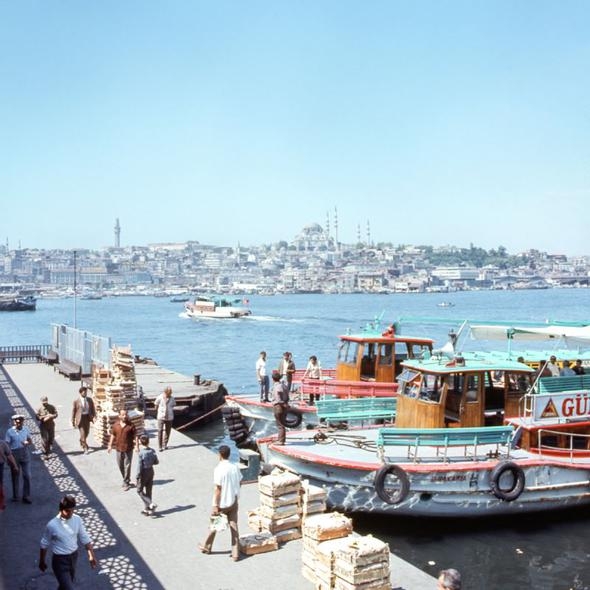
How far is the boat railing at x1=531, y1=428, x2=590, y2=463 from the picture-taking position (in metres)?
16.8

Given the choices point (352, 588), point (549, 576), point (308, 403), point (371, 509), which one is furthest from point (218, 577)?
point (308, 403)

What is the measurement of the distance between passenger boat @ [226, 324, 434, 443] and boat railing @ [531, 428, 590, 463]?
5.26 meters

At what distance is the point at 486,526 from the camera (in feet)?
53.1

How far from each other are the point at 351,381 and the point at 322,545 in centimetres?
1226

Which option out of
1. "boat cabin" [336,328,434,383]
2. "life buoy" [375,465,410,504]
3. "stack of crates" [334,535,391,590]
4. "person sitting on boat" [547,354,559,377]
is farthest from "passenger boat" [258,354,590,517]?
"stack of crates" [334,535,391,590]

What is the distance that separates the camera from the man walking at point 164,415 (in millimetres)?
18250

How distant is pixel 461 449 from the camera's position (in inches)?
649

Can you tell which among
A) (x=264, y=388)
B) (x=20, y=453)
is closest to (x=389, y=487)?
(x=20, y=453)

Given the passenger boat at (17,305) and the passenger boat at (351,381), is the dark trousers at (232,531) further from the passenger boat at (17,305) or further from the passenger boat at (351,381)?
the passenger boat at (17,305)

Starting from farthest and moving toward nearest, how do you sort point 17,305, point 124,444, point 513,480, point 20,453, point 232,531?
1. point 17,305
2. point 513,480
3. point 124,444
4. point 20,453
5. point 232,531

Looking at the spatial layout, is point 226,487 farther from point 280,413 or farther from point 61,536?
point 280,413

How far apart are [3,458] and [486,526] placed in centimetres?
1040

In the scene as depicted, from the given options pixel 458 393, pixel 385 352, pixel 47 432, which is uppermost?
pixel 385 352

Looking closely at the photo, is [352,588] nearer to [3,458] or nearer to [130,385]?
[3,458]
